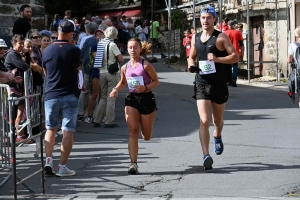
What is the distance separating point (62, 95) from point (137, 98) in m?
0.92

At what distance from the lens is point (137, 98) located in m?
9.55

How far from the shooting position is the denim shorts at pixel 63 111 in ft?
30.6

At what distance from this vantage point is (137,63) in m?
9.69

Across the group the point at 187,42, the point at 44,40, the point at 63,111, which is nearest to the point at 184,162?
the point at 63,111

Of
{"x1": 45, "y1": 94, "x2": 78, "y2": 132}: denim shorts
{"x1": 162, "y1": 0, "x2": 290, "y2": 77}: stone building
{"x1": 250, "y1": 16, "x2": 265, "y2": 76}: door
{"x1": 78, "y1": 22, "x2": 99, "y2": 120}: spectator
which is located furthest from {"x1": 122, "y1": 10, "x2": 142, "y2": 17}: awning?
{"x1": 45, "y1": 94, "x2": 78, "y2": 132}: denim shorts

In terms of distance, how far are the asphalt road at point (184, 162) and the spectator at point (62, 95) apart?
327mm

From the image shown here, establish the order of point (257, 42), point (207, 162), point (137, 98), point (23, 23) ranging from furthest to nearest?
point (257, 42), point (23, 23), point (137, 98), point (207, 162)

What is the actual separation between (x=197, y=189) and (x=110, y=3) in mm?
59599

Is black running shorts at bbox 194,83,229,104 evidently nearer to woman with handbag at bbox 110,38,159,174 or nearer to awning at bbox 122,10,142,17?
woman with handbag at bbox 110,38,159,174

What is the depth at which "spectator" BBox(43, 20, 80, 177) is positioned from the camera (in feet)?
30.6

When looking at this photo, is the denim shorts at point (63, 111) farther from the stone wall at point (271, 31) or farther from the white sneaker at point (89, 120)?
the stone wall at point (271, 31)

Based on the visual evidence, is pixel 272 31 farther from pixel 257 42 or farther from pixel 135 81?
pixel 135 81

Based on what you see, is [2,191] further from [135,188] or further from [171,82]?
[171,82]

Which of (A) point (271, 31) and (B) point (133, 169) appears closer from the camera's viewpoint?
(B) point (133, 169)
